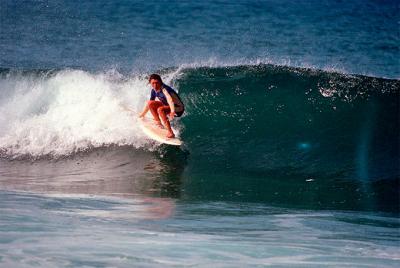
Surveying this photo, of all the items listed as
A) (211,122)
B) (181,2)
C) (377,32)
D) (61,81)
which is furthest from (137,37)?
(211,122)

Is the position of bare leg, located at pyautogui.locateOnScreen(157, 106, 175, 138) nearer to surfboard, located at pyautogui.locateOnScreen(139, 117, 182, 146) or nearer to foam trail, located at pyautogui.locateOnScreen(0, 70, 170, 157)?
surfboard, located at pyautogui.locateOnScreen(139, 117, 182, 146)

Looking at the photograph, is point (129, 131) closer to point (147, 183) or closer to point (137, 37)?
point (147, 183)

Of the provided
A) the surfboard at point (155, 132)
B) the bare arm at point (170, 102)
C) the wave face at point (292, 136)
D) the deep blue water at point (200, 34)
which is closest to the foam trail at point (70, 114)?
the surfboard at point (155, 132)

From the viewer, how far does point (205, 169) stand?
1097 cm

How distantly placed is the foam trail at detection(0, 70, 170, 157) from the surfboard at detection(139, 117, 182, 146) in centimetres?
41

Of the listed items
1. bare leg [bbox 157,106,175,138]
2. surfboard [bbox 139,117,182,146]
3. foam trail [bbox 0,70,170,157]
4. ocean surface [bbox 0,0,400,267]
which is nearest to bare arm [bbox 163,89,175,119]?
bare leg [bbox 157,106,175,138]

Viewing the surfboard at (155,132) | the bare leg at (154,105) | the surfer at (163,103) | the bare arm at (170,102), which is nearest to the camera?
the bare arm at (170,102)

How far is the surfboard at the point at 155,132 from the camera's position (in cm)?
1110

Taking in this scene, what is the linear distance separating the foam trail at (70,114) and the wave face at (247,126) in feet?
0.08

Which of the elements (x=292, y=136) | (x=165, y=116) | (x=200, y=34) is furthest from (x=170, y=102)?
(x=200, y=34)

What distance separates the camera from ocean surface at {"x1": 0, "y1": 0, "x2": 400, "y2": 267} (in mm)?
5500

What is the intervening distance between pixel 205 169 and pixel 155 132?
3.52 ft

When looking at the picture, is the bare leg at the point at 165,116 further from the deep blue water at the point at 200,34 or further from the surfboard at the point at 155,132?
the deep blue water at the point at 200,34

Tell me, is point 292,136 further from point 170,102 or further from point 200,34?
point 200,34
